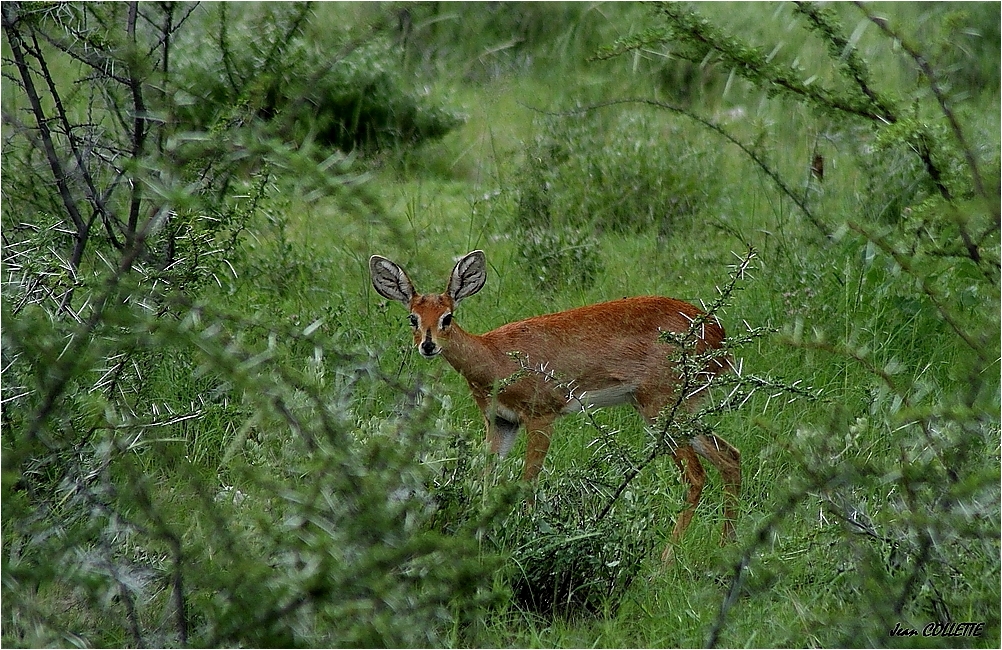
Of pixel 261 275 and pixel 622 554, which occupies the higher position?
pixel 622 554

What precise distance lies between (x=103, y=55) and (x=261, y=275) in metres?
1.99

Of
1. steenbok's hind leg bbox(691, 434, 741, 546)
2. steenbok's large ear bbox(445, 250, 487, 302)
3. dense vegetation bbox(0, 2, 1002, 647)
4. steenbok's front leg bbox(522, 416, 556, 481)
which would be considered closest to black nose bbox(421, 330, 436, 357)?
dense vegetation bbox(0, 2, 1002, 647)

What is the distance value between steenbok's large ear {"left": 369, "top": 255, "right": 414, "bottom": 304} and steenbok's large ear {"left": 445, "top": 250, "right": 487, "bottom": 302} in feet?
0.56

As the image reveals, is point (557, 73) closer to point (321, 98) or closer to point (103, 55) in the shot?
point (321, 98)

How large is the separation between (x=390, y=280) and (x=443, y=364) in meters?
0.41

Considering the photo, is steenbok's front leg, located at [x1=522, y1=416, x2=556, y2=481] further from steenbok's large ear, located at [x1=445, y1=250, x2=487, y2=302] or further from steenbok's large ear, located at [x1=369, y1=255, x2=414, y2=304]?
steenbok's large ear, located at [x1=369, y1=255, x2=414, y2=304]

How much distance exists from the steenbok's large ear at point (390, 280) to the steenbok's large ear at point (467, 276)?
0.56ft

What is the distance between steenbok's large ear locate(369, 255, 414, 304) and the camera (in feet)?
16.6

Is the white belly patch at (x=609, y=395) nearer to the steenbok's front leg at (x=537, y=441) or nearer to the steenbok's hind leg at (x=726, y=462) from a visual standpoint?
the steenbok's front leg at (x=537, y=441)

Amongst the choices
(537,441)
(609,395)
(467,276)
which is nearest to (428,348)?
(467,276)

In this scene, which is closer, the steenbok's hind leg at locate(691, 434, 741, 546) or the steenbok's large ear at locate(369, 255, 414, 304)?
the steenbok's hind leg at locate(691, 434, 741, 546)

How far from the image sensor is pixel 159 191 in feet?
8.02

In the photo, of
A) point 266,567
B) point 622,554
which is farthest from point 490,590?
point 266,567

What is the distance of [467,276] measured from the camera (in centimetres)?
518
